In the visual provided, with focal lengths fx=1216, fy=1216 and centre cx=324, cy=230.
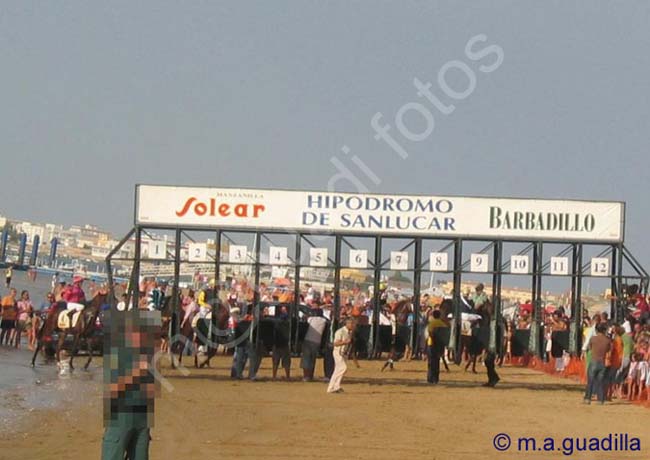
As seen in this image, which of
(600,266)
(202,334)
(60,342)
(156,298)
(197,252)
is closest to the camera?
(197,252)

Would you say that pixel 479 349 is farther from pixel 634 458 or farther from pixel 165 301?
pixel 634 458

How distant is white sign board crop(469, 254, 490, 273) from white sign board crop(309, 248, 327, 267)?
11.2ft

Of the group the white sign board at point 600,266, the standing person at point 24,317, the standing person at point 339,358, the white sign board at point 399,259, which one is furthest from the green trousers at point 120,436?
the standing person at point 24,317

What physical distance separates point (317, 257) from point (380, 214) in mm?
1775

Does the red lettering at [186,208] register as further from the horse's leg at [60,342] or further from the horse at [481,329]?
the horse at [481,329]

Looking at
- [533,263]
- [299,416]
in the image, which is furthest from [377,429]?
[533,263]

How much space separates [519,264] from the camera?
27.5 m

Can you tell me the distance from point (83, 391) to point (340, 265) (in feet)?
24.0

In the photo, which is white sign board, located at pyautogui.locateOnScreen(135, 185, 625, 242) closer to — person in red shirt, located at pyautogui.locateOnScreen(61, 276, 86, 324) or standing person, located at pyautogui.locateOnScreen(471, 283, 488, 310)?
standing person, located at pyautogui.locateOnScreen(471, 283, 488, 310)

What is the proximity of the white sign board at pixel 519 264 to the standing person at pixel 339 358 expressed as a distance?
4942 mm

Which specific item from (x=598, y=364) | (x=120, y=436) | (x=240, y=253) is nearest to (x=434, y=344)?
(x=598, y=364)

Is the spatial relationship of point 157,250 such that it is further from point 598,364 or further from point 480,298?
point 598,364

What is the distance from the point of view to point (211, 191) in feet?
86.4

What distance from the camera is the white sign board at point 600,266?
2747 cm
